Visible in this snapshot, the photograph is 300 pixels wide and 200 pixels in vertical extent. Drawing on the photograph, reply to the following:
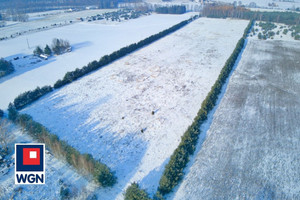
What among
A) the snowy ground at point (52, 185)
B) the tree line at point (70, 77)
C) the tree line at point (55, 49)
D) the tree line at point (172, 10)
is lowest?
the snowy ground at point (52, 185)

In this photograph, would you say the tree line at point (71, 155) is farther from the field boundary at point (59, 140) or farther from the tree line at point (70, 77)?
the tree line at point (70, 77)

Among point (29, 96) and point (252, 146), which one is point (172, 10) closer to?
point (29, 96)

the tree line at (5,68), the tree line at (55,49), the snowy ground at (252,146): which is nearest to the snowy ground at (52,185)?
the snowy ground at (252,146)

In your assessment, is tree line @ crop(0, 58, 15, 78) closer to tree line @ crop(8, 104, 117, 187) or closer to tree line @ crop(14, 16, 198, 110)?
tree line @ crop(14, 16, 198, 110)

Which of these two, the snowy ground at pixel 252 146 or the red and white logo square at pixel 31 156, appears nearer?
the red and white logo square at pixel 31 156

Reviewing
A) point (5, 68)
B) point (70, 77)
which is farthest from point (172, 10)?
point (5, 68)

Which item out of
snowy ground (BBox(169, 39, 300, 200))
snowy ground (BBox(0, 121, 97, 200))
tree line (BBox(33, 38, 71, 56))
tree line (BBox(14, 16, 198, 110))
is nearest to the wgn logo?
snowy ground (BBox(0, 121, 97, 200))
